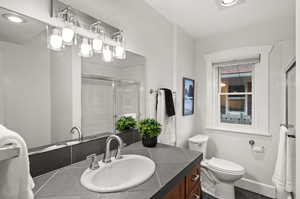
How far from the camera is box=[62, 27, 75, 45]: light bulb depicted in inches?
40.1

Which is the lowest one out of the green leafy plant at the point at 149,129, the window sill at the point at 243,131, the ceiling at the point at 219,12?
the window sill at the point at 243,131

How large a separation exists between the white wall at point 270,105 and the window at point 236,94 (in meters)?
0.28

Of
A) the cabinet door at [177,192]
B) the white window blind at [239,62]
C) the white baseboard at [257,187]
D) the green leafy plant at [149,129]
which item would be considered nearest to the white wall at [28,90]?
the green leafy plant at [149,129]

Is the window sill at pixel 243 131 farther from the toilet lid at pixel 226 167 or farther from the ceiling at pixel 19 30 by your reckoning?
the ceiling at pixel 19 30

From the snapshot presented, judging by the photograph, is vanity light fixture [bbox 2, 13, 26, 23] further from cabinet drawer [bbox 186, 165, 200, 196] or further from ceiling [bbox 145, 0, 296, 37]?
cabinet drawer [bbox 186, 165, 200, 196]

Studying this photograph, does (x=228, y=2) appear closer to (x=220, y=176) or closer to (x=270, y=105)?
(x=270, y=105)

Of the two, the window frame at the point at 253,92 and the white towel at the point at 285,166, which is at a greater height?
the window frame at the point at 253,92

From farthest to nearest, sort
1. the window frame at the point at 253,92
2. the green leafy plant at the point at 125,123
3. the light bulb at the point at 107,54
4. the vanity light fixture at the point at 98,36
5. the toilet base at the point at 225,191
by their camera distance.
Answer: the window frame at the point at 253,92
the toilet base at the point at 225,191
the green leafy plant at the point at 125,123
the light bulb at the point at 107,54
the vanity light fixture at the point at 98,36

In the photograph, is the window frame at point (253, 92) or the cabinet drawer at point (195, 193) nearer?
the cabinet drawer at point (195, 193)

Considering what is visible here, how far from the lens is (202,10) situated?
1.88 m

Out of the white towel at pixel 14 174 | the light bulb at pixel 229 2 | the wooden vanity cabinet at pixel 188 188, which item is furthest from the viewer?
the light bulb at pixel 229 2

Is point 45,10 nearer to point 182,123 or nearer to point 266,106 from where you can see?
point 182,123

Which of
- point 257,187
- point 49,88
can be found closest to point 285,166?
point 257,187

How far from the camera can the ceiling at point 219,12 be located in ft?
5.68
